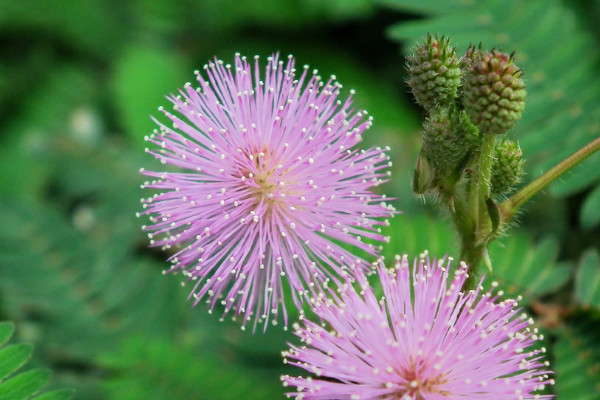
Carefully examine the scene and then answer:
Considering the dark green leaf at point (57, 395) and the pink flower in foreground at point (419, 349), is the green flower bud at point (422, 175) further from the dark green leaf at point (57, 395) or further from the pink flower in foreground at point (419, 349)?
the dark green leaf at point (57, 395)

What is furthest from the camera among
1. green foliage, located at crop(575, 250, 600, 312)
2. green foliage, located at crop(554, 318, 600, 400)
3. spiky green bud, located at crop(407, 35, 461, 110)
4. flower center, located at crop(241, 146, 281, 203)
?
green foliage, located at crop(575, 250, 600, 312)

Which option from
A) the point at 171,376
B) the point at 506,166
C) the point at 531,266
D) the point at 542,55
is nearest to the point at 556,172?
the point at 506,166

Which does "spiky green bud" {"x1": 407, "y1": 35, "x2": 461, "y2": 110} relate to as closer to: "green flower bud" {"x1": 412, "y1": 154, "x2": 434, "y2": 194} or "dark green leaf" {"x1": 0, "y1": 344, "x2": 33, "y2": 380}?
"green flower bud" {"x1": 412, "y1": 154, "x2": 434, "y2": 194}

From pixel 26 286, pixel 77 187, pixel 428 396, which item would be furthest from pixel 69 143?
pixel 428 396

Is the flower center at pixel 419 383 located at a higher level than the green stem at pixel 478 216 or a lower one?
lower

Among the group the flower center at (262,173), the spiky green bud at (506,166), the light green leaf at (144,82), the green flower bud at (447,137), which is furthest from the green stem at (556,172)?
the light green leaf at (144,82)

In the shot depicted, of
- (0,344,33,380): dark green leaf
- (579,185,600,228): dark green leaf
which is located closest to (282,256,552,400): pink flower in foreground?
(0,344,33,380): dark green leaf
